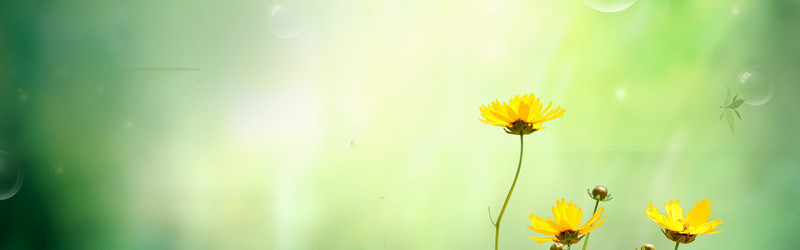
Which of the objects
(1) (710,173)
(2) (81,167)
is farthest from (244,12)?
(1) (710,173)

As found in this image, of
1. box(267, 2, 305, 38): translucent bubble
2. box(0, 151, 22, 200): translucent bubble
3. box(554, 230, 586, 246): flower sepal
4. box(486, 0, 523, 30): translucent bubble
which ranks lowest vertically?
box(0, 151, 22, 200): translucent bubble

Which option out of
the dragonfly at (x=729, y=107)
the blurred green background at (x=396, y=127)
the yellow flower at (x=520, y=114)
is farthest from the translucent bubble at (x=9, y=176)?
the dragonfly at (x=729, y=107)

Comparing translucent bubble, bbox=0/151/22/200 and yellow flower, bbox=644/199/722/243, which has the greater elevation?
yellow flower, bbox=644/199/722/243

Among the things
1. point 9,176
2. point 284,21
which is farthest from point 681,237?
point 9,176

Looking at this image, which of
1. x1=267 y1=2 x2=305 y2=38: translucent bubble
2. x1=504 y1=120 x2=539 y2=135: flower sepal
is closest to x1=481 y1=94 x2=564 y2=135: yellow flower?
x1=504 y1=120 x2=539 y2=135: flower sepal

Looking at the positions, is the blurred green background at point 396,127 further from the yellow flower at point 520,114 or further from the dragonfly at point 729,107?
the yellow flower at point 520,114

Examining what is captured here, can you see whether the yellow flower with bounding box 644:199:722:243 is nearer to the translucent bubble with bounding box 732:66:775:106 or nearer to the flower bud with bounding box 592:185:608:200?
the flower bud with bounding box 592:185:608:200

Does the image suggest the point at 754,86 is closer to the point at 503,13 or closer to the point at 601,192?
A: the point at 503,13
